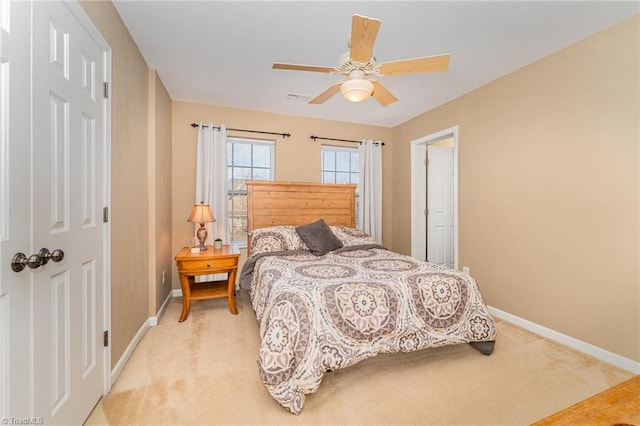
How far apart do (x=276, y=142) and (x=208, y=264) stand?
6.66ft

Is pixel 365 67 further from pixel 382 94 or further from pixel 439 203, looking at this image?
pixel 439 203

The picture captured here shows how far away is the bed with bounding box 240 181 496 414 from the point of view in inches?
66.7

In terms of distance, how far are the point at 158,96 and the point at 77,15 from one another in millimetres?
1547

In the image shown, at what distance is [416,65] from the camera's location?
190cm

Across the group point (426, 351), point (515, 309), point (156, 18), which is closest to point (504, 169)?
point (515, 309)

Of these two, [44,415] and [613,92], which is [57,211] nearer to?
[44,415]

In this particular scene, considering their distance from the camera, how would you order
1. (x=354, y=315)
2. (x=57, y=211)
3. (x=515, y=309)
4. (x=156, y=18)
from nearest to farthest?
1. (x=57, y=211)
2. (x=354, y=315)
3. (x=156, y=18)
4. (x=515, y=309)

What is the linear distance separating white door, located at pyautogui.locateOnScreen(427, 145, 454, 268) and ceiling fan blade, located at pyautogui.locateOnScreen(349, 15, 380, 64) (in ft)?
9.88

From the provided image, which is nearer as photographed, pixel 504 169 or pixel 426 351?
pixel 426 351

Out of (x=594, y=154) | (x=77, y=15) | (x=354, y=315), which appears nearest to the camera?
(x=77, y=15)

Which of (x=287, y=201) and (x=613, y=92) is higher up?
(x=613, y=92)

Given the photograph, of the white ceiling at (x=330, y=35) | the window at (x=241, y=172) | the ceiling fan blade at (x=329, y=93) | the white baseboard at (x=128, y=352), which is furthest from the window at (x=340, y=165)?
the white baseboard at (x=128, y=352)

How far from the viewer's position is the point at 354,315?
1870 millimetres

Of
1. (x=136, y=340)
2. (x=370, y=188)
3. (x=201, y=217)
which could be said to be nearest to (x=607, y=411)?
(x=136, y=340)
